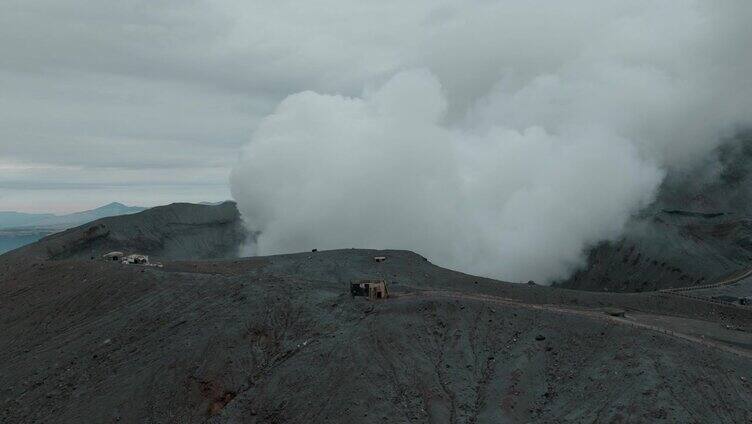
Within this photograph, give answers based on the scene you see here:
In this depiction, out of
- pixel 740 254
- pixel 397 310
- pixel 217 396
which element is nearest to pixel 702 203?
pixel 740 254

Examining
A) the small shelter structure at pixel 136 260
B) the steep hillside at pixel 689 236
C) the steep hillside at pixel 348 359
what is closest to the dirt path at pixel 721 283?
the steep hillside at pixel 689 236

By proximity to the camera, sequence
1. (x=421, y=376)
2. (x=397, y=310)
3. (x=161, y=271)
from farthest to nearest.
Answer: (x=161, y=271) → (x=397, y=310) → (x=421, y=376)

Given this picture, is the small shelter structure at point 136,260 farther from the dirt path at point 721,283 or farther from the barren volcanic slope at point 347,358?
the dirt path at point 721,283

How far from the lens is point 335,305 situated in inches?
1601

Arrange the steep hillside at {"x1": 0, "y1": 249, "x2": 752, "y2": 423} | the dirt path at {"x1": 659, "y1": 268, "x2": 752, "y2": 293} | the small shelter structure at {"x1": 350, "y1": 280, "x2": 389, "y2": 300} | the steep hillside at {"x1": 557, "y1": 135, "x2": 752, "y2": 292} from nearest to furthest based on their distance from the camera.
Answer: the steep hillside at {"x1": 0, "y1": 249, "x2": 752, "y2": 423} → the small shelter structure at {"x1": 350, "y1": 280, "x2": 389, "y2": 300} → the dirt path at {"x1": 659, "y1": 268, "x2": 752, "y2": 293} → the steep hillside at {"x1": 557, "y1": 135, "x2": 752, "y2": 292}

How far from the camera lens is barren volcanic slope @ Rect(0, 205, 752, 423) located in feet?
100

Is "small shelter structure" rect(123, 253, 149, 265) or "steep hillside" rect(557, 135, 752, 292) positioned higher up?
"steep hillside" rect(557, 135, 752, 292)

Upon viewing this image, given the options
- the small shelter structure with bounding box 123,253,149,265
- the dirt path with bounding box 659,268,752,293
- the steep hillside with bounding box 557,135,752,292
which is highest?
the steep hillside with bounding box 557,135,752,292

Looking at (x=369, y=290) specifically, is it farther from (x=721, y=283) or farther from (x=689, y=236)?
(x=689, y=236)

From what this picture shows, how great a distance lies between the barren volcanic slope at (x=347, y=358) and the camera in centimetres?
3055

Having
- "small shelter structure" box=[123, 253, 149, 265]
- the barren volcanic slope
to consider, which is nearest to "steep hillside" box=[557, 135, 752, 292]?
the barren volcanic slope

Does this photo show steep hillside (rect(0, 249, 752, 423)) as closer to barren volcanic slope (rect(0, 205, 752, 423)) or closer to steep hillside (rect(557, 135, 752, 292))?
barren volcanic slope (rect(0, 205, 752, 423))

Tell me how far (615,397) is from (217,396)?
68.8 feet

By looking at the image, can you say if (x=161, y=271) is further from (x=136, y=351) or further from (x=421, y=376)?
(x=421, y=376)
